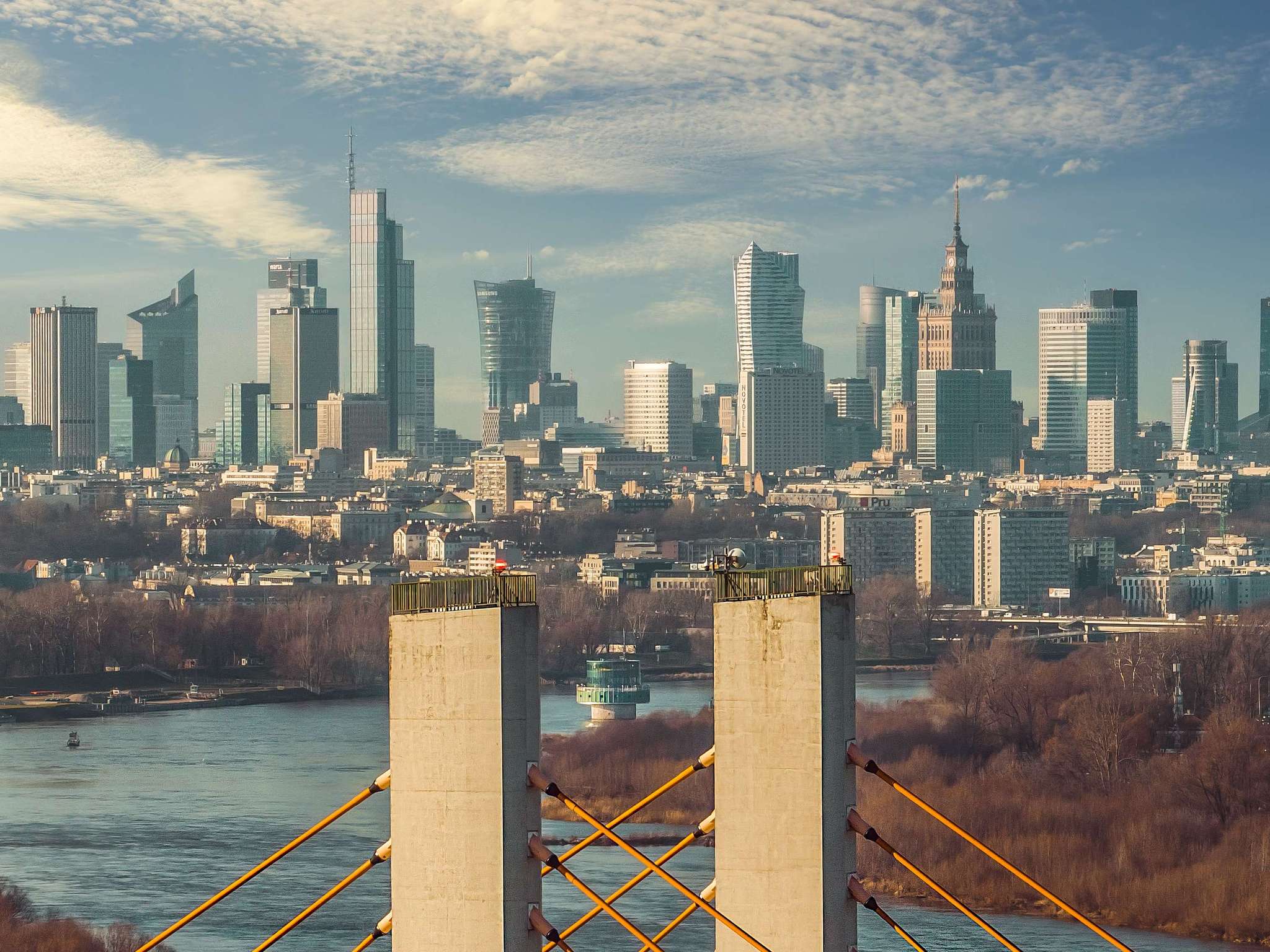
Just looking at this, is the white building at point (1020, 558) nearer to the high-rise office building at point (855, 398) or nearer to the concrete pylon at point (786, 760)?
the concrete pylon at point (786, 760)

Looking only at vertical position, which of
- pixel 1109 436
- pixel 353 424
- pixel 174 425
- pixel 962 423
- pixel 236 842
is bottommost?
pixel 236 842

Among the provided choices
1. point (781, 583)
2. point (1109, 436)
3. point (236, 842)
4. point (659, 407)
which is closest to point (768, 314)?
point (659, 407)

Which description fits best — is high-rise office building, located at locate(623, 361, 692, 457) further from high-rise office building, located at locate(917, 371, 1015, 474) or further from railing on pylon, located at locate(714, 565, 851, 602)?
railing on pylon, located at locate(714, 565, 851, 602)

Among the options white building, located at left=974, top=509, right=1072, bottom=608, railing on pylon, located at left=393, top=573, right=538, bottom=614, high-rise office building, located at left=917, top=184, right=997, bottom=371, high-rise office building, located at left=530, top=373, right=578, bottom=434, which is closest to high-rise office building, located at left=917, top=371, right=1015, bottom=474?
high-rise office building, located at left=917, top=184, right=997, bottom=371

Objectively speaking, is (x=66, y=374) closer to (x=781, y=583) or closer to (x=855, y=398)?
(x=855, y=398)

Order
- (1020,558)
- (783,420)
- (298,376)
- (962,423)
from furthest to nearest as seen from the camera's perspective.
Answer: (298,376), (783,420), (962,423), (1020,558)

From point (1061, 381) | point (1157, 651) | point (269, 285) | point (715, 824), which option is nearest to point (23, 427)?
point (269, 285)

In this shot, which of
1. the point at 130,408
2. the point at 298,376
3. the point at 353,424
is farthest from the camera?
the point at 298,376
